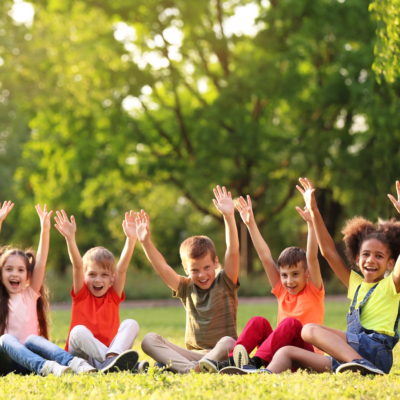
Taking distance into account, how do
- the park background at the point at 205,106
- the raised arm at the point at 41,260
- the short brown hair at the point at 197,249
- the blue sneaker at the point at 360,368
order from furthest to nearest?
the park background at the point at 205,106 < the raised arm at the point at 41,260 < the short brown hair at the point at 197,249 < the blue sneaker at the point at 360,368

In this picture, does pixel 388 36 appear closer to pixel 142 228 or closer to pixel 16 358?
pixel 142 228

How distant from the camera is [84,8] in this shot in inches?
920

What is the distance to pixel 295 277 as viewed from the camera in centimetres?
545

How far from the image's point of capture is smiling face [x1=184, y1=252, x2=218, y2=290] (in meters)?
5.44

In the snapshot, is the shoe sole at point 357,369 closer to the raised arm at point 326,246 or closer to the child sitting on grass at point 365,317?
the child sitting on grass at point 365,317

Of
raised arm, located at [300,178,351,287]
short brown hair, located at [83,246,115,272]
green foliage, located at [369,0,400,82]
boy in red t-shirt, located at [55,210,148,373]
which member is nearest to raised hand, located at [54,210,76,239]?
boy in red t-shirt, located at [55,210,148,373]

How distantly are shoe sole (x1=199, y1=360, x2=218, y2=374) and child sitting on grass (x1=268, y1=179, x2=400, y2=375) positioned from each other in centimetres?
47

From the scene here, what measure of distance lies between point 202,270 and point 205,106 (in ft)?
62.9

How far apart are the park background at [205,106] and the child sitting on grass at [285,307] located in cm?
1467

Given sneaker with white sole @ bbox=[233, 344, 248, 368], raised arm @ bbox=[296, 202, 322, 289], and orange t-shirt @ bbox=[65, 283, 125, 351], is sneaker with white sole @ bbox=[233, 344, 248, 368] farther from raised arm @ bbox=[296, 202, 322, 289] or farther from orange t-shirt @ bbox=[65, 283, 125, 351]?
orange t-shirt @ bbox=[65, 283, 125, 351]

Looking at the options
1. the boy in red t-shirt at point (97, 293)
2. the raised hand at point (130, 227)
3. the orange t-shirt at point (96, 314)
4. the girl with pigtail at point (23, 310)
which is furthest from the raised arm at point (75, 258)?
the raised hand at point (130, 227)

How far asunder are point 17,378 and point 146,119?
20.5 metres

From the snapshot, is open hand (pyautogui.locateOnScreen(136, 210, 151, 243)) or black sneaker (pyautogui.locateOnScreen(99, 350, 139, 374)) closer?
black sneaker (pyautogui.locateOnScreen(99, 350, 139, 374))

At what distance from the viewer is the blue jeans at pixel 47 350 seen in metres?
4.93
